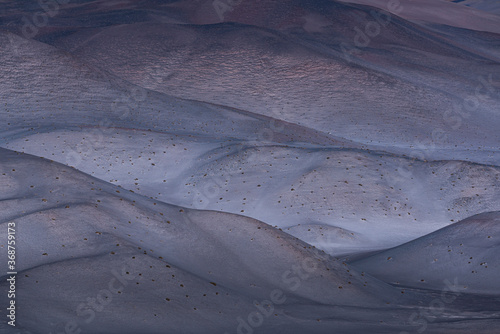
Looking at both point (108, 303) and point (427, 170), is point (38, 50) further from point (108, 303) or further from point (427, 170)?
point (108, 303)

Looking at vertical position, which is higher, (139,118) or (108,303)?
(108,303)

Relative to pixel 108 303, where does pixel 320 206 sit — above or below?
below

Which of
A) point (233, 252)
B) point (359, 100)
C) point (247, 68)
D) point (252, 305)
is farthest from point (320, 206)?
point (247, 68)

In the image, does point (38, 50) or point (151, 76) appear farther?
point (151, 76)

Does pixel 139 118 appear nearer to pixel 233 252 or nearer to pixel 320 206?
pixel 320 206

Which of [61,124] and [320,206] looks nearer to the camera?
[320,206]

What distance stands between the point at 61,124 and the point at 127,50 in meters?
17.4

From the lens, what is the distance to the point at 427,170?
2647cm

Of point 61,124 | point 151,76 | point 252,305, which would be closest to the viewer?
point 252,305

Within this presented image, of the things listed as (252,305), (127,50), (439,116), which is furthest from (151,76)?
(252,305)

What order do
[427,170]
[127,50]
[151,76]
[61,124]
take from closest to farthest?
[427,170]
[61,124]
[151,76]
[127,50]

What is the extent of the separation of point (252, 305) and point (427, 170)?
54.1ft

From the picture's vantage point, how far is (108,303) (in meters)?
11.4

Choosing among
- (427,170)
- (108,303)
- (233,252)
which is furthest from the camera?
(427,170)
